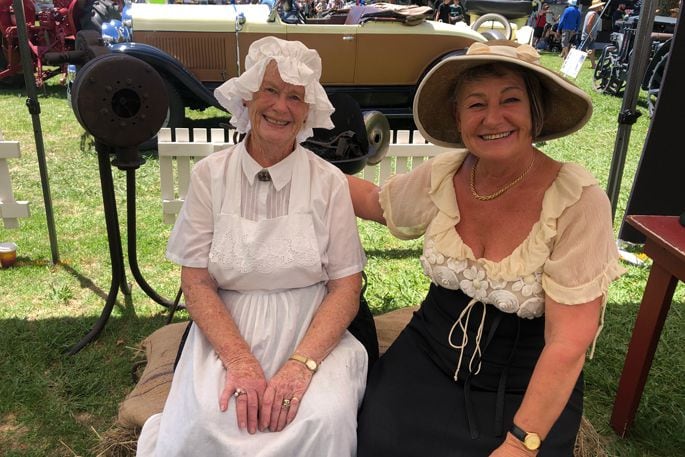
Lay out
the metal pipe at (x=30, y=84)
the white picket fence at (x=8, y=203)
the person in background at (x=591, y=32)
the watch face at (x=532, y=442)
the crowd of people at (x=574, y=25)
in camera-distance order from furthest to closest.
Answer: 1. the crowd of people at (x=574, y=25)
2. the person in background at (x=591, y=32)
3. the white picket fence at (x=8, y=203)
4. the metal pipe at (x=30, y=84)
5. the watch face at (x=532, y=442)

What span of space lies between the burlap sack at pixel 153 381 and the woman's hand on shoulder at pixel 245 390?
608 millimetres

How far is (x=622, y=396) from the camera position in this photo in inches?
95.5

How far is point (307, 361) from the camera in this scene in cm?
168

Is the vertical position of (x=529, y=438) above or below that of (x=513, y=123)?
below

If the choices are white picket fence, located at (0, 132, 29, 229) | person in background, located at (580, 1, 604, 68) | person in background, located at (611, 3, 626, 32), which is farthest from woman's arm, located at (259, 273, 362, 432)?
person in background, located at (611, 3, 626, 32)

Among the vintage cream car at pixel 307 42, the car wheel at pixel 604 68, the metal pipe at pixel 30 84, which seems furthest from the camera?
the car wheel at pixel 604 68

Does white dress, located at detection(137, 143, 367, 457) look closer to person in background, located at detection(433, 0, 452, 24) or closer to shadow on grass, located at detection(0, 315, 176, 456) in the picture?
shadow on grass, located at detection(0, 315, 176, 456)

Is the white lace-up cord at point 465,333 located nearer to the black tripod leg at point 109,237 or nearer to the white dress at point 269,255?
the white dress at point 269,255

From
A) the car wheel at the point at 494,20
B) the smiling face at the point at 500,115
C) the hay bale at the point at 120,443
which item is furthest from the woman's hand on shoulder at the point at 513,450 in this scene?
the car wheel at the point at 494,20

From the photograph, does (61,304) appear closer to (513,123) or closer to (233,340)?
(233,340)

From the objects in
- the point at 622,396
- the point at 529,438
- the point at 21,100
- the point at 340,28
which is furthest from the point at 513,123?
the point at 21,100

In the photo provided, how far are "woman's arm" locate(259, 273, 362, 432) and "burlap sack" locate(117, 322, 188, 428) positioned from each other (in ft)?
2.25

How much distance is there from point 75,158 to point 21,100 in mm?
3358

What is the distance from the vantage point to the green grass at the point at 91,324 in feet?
8.11
